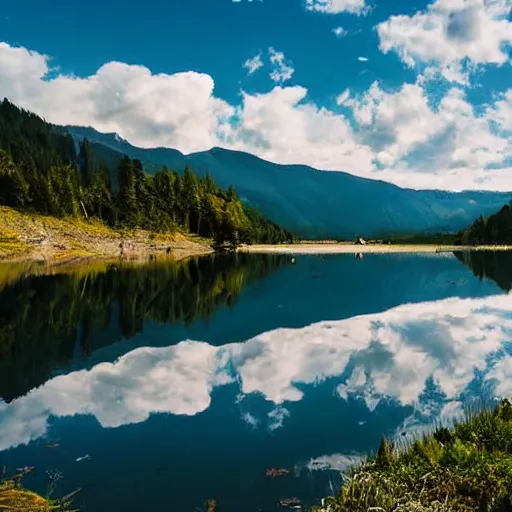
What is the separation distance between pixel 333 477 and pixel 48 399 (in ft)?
53.3

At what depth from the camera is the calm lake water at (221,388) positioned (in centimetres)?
1742

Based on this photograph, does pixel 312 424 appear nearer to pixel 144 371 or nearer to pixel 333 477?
pixel 333 477

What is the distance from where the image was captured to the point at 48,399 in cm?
2609

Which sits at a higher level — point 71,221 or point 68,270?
point 71,221

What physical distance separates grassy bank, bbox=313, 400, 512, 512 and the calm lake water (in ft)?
6.36

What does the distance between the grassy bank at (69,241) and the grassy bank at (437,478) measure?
117682 mm

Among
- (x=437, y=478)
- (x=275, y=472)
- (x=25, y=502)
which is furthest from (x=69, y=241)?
(x=437, y=478)

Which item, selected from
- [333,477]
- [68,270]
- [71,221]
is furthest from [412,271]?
[71,221]

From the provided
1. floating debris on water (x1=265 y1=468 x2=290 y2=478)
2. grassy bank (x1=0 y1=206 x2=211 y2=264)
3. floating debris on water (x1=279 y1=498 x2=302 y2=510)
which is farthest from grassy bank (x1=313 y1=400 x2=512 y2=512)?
grassy bank (x1=0 y1=206 x2=211 y2=264)

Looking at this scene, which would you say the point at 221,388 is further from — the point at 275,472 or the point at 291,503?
the point at 291,503

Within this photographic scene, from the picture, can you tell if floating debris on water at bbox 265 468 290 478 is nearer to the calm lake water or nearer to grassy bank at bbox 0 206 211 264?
the calm lake water

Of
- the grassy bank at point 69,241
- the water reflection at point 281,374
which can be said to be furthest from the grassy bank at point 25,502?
the grassy bank at point 69,241

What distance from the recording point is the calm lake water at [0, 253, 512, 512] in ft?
57.2

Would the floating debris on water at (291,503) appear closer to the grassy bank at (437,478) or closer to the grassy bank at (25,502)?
the grassy bank at (437,478)
